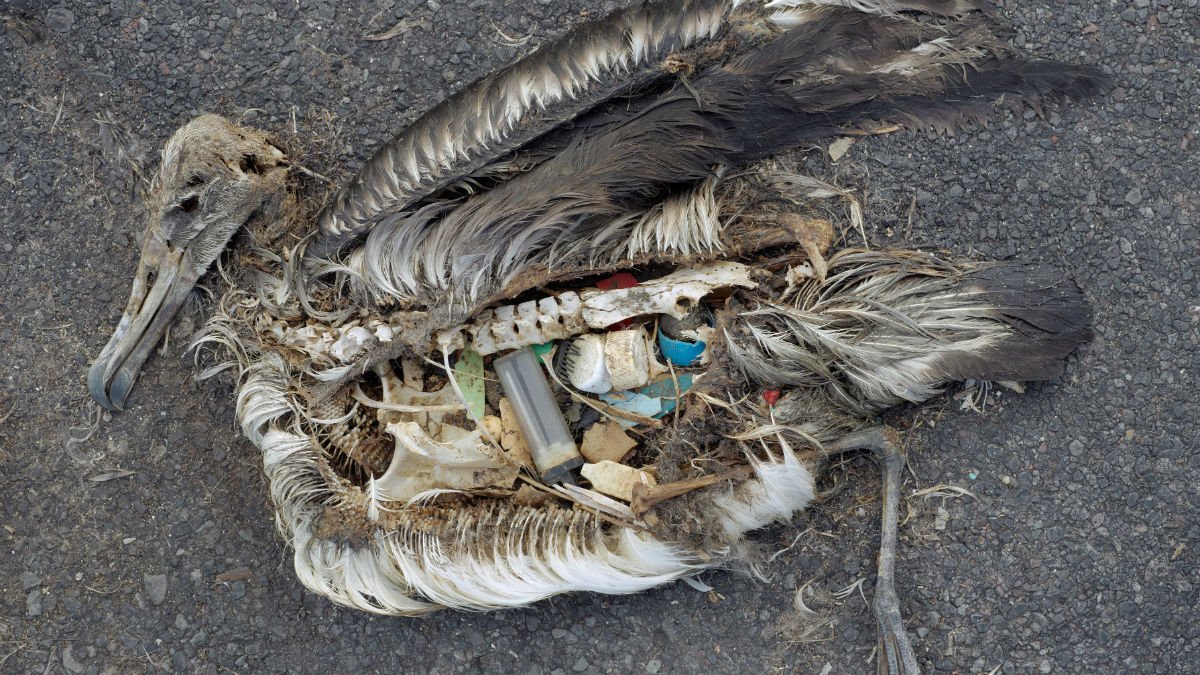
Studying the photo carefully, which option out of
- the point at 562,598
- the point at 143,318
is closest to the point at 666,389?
the point at 562,598

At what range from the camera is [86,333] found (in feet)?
11.7

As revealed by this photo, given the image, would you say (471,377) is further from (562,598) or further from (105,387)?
(105,387)

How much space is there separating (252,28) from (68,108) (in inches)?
32.7

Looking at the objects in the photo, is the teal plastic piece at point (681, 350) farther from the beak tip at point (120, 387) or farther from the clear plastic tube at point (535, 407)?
the beak tip at point (120, 387)

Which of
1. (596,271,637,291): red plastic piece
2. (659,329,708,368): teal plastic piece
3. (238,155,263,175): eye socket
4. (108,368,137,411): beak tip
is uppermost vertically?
(238,155,263,175): eye socket

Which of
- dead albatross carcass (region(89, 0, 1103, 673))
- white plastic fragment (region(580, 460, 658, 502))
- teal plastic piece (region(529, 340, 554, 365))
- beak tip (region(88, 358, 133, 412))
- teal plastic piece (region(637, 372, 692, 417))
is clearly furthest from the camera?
beak tip (region(88, 358, 133, 412))

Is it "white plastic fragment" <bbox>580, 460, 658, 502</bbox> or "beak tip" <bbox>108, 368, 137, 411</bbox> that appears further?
"beak tip" <bbox>108, 368, 137, 411</bbox>

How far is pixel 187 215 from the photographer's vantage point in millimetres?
3154

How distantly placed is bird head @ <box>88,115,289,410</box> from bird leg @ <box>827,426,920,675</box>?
7.35ft

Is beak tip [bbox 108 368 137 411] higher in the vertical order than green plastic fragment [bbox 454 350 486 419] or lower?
higher

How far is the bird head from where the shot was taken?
3.12 meters

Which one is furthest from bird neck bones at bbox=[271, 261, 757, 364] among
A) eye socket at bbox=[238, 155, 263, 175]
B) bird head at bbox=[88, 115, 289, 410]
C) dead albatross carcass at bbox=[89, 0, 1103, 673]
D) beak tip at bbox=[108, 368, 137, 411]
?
beak tip at bbox=[108, 368, 137, 411]

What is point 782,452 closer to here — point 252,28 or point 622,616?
point 622,616

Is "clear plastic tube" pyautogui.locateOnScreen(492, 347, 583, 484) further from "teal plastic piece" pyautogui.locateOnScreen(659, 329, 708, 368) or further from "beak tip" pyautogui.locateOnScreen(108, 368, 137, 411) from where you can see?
"beak tip" pyautogui.locateOnScreen(108, 368, 137, 411)
